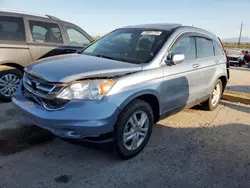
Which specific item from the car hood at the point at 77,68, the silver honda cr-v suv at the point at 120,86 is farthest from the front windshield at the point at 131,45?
the car hood at the point at 77,68

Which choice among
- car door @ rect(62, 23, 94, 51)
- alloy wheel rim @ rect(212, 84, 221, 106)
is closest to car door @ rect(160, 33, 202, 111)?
alloy wheel rim @ rect(212, 84, 221, 106)

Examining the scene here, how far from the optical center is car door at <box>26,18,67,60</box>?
590 cm

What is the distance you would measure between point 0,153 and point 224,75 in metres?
4.68

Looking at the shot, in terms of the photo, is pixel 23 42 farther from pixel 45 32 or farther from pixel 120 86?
pixel 120 86

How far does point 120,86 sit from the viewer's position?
3129mm

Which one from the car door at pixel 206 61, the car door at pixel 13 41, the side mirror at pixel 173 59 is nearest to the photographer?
the side mirror at pixel 173 59

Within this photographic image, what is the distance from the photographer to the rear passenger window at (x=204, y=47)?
484cm

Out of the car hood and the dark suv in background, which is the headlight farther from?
the dark suv in background

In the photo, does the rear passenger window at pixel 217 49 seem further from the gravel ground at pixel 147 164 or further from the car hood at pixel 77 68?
the car hood at pixel 77 68

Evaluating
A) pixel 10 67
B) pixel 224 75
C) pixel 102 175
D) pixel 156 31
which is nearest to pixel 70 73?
pixel 102 175

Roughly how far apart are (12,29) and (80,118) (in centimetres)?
374

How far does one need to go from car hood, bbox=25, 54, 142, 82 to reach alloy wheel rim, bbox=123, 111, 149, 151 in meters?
0.62

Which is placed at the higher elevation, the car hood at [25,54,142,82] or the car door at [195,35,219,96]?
the car hood at [25,54,142,82]

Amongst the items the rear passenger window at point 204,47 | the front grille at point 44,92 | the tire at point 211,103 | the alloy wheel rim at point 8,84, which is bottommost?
the tire at point 211,103
